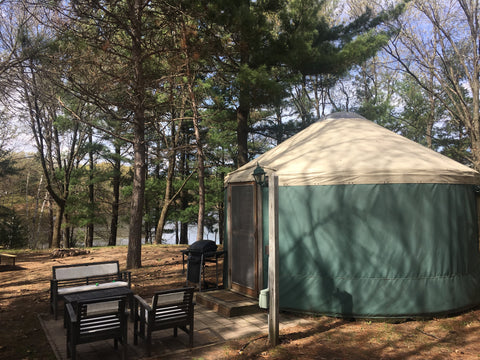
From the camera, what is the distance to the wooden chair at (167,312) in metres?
3.45

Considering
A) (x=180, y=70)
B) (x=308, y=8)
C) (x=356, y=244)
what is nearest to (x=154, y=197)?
(x=180, y=70)

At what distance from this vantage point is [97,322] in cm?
322

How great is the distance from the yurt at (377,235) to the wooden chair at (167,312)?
149cm

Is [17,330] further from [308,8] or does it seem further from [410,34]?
[410,34]

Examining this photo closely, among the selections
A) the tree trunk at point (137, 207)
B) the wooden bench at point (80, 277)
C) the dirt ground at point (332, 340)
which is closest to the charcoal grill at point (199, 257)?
the wooden bench at point (80, 277)

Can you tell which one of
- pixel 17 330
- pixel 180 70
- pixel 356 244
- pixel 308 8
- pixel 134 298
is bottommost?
pixel 17 330

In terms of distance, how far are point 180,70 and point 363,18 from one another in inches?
286

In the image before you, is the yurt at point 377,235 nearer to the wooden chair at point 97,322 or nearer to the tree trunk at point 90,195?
the wooden chair at point 97,322

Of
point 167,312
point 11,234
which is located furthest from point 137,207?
point 11,234

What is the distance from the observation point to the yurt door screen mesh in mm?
5395

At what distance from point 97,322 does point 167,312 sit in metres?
0.68

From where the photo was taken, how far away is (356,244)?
461 cm

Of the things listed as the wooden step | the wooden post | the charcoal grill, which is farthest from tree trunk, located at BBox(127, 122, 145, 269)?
the wooden post

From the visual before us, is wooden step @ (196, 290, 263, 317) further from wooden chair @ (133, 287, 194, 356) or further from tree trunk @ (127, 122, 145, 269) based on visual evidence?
tree trunk @ (127, 122, 145, 269)
